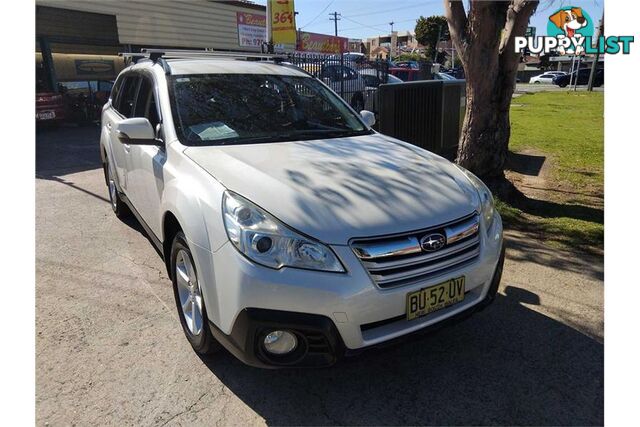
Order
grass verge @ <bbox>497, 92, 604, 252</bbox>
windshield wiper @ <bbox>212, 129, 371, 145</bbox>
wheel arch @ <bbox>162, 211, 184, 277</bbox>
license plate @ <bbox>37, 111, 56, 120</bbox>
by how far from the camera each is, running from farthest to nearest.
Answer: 1. license plate @ <bbox>37, 111, 56, 120</bbox>
2. grass verge @ <bbox>497, 92, 604, 252</bbox>
3. windshield wiper @ <bbox>212, 129, 371, 145</bbox>
4. wheel arch @ <bbox>162, 211, 184, 277</bbox>

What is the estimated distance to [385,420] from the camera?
2430 mm

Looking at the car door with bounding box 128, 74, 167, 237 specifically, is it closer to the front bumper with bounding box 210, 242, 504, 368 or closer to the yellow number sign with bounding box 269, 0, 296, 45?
the front bumper with bounding box 210, 242, 504, 368

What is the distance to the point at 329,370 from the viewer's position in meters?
2.82

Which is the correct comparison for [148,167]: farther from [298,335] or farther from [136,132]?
[298,335]

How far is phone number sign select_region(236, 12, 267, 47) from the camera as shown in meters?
20.5

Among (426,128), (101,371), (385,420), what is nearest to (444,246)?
(385,420)

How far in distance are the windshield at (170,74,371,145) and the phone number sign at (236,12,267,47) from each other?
693 inches

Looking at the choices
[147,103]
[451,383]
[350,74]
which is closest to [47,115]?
[350,74]

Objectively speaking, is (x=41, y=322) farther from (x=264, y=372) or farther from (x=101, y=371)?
(x=264, y=372)

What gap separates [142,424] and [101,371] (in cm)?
60

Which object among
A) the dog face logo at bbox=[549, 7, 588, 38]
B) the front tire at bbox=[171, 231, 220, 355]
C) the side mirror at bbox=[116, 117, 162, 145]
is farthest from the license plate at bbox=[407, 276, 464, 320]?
the dog face logo at bbox=[549, 7, 588, 38]

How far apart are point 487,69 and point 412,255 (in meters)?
4.04

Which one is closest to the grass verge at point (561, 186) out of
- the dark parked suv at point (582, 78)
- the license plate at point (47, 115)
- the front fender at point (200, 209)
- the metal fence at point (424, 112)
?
the metal fence at point (424, 112)

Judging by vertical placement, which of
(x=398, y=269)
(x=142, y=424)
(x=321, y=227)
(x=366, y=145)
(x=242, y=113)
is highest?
(x=242, y=113)
